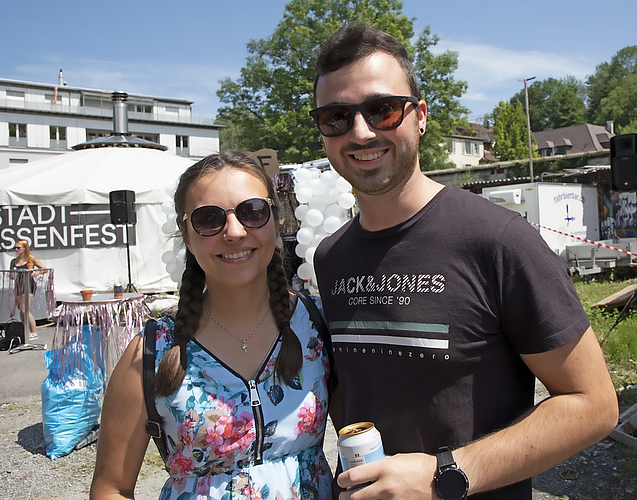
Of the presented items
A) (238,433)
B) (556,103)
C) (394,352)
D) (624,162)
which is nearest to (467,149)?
(556,103)

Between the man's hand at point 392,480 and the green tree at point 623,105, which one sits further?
the green tree at point 623,105

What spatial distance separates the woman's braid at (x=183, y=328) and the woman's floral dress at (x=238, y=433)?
0.03 m

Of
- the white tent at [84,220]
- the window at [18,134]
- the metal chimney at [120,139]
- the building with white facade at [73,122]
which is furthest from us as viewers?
the window at [18,134]

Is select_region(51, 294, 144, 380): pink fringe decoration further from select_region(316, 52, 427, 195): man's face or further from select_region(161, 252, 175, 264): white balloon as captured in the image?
select_region(316, 52, 427, 195): man's face

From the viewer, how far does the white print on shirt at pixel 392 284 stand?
135 cm

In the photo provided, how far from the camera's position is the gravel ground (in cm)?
350

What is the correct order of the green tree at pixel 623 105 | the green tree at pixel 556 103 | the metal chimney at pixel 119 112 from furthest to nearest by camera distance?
the green tree at pixel 556 103 < the green tree at pixel 623 105 < the metal chimney at pixel 119 112

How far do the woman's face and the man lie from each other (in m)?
0.25

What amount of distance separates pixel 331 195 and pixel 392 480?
620cm

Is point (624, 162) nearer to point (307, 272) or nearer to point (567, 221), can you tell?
point (307, 272)

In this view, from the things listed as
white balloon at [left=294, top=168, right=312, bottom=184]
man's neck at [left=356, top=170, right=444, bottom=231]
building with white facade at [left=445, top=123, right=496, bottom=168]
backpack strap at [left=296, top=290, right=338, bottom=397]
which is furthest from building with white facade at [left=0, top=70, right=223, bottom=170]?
man's neck at [left=356, top=170, right=444, bottom=231]

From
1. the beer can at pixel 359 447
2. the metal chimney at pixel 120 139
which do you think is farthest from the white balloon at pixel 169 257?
the metal chimney at pixel 120 139

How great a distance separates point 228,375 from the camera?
153cm

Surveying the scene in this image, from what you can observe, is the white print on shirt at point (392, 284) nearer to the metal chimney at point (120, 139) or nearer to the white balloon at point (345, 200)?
the white balloon at point (345, 200)
